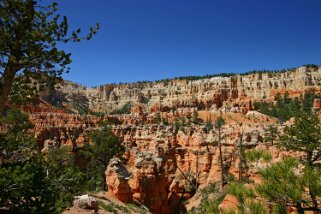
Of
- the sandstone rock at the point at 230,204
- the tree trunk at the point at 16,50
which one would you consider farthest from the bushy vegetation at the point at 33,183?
the sandstone rock at the point at 230,204

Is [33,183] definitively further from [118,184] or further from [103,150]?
[103,150]

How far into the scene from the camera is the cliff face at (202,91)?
402 feet

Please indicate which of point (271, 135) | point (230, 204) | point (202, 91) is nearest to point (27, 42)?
point (230, 204)

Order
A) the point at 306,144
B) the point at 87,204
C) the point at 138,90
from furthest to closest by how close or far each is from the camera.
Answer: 1. the point at 138,90
2. the point at 306,144
3. the point at 87,204

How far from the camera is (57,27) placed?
28.7ft

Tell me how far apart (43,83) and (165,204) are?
72.3 feet

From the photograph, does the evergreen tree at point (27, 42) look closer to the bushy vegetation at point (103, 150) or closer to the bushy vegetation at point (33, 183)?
the bushy vegetation at point (33, 183)

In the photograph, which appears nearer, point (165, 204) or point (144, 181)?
point (144, 181)

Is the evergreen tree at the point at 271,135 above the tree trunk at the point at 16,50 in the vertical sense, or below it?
below

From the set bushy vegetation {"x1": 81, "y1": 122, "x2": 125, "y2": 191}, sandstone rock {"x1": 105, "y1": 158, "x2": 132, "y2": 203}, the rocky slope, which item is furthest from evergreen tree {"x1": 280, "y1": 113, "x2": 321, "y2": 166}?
bushy vegetation {"x1": 81, "y1": 122, "x2": 125, "y2": 191}

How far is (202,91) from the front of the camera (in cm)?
13575

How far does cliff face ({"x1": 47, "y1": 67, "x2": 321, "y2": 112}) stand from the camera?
122562 millimetres

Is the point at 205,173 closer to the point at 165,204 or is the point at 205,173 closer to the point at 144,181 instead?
the point at 165,204

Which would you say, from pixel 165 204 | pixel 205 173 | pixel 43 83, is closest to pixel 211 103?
pixel 205 173
